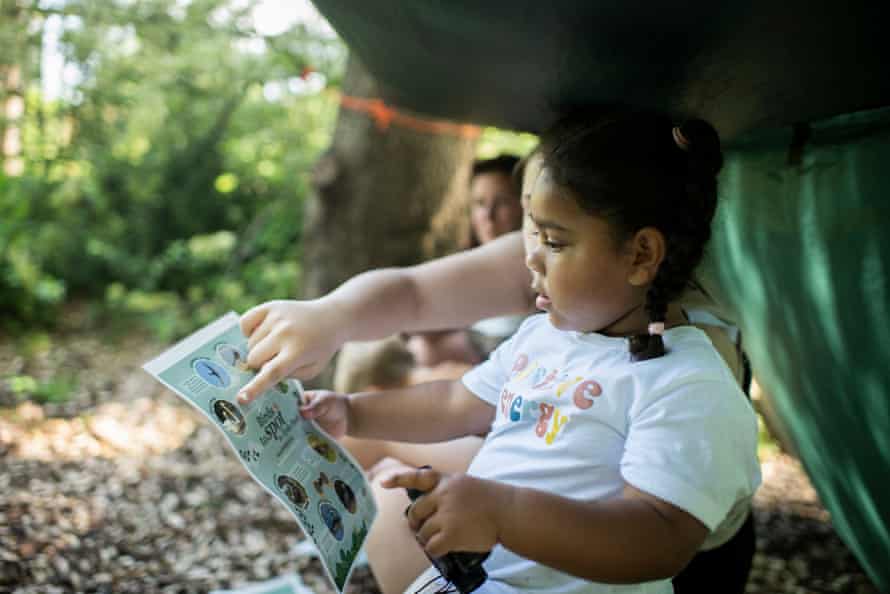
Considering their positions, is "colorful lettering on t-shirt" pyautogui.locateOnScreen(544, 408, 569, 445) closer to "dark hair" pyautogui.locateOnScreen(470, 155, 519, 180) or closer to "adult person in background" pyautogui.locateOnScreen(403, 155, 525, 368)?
"adult person in background" pyautogui.locateOnScreen(403, 155, 525, 368)

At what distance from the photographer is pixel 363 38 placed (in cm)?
160

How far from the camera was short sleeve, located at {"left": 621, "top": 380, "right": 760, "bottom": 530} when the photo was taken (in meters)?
1.11

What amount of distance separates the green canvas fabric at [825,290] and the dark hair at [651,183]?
1.19ft

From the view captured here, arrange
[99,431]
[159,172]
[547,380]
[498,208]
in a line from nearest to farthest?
[547,380] < [498,208] < [99,431] < [159,172]

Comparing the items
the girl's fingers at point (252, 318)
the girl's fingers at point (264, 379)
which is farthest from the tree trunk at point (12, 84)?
the girl's fingers at point (264, 379)

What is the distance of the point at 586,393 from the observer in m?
1.27

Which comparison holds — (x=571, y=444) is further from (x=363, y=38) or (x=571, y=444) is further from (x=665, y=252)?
(x=363, y=38)

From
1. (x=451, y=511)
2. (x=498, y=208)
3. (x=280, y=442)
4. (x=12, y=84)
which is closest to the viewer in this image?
(x=451, y=511)

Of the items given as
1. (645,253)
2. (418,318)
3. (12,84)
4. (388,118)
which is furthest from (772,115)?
(12,84)

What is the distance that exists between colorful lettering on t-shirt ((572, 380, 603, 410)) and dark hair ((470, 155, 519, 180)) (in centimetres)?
171

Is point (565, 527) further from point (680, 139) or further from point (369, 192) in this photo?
point (369, 192)

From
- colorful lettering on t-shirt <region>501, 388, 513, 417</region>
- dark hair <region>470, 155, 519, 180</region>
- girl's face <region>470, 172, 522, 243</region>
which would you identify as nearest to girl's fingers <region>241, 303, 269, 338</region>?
colorful lettering on t-shirt <region>501, 388, 513, 417</region>

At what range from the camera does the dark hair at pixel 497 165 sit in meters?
2.91

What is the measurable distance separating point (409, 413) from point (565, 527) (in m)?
0.61
